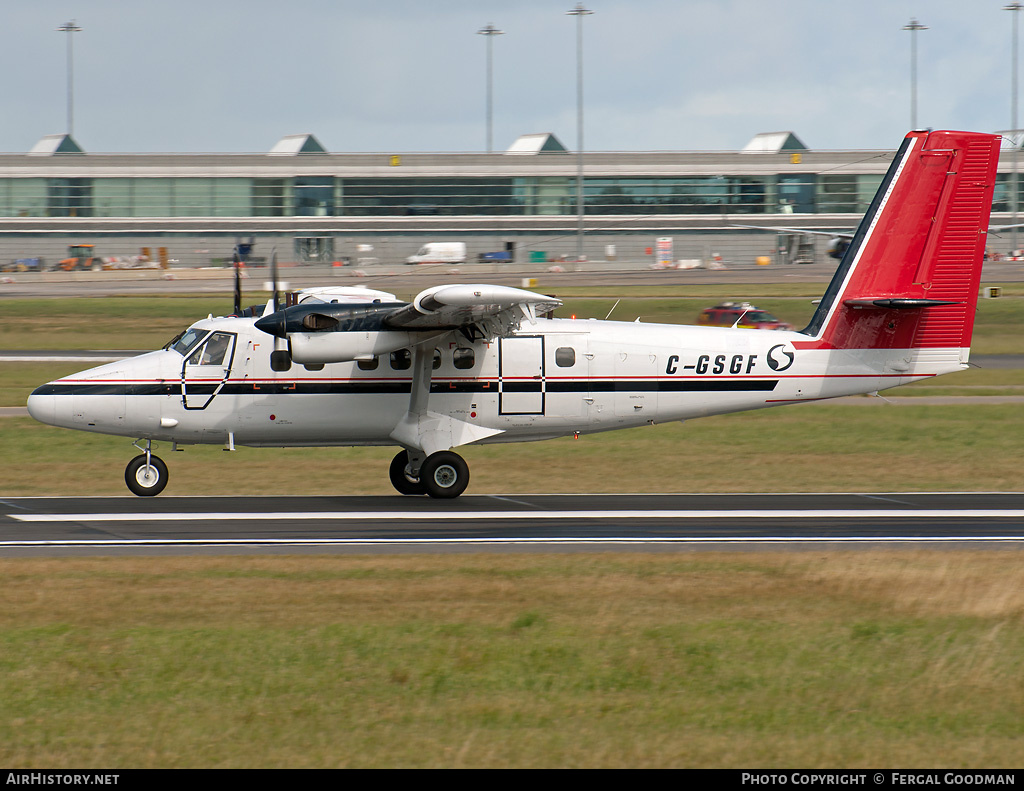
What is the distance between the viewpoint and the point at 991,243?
101 meters

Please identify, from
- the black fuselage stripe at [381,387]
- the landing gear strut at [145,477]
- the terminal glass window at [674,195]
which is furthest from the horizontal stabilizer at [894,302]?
the terminal glass window at [674,195]

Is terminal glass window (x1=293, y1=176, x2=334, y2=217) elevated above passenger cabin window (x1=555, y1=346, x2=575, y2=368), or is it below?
above

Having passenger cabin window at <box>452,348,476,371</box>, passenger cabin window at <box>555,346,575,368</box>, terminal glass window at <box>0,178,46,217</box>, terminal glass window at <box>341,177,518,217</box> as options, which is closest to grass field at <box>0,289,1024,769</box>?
passenger cabin window at <box>452,348,476,371</box>

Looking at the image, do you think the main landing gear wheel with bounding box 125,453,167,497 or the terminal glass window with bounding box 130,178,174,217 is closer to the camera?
the main landing gear wheel with bounding box 125,453,167,497

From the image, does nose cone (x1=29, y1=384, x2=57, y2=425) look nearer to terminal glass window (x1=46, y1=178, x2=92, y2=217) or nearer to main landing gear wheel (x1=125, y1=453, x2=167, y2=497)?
main landing gear wheel (x1=125, y1=453, x2=167, y2=497)

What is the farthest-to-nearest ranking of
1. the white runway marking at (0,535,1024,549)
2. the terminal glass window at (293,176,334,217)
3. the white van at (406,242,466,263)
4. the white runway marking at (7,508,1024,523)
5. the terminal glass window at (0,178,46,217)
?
1. the terminal glass window at (0,178,46,217)
2. the terminal glass window at (293,176,334,217)
3. the white van at (406,242,466,263)
4. the white runway marking at (7,508,1024,523)
5. the white runway marking at (0,535,1024,549)

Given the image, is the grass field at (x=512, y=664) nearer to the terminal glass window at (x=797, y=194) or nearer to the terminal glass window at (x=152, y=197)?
the terminal glass window at (x=797, y=194)

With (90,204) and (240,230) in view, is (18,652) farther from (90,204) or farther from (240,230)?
(90,204)

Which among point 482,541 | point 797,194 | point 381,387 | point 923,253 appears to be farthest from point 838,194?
point 482,541

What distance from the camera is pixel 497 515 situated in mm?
18984

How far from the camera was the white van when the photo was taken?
94156mm

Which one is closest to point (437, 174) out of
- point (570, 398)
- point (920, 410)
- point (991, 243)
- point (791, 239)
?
point (791, 239)

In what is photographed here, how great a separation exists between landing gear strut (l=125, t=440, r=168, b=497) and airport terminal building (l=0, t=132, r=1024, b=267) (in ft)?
279

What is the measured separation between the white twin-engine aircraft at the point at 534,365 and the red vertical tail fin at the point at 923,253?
3 cm
